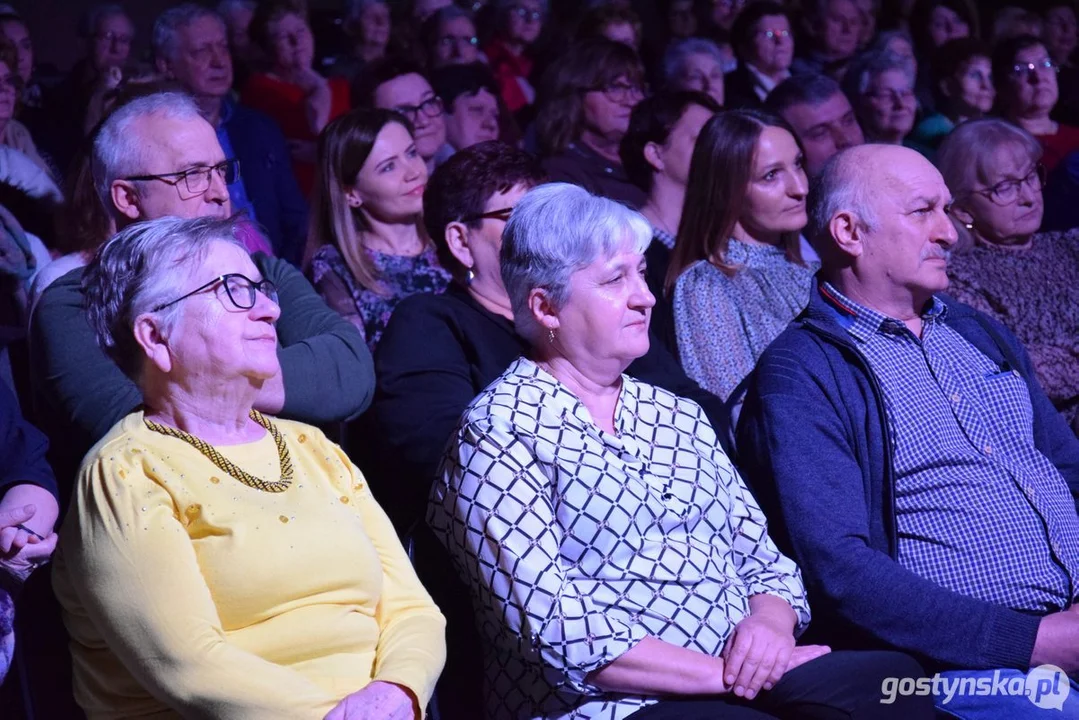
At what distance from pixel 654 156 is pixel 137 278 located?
239 cm

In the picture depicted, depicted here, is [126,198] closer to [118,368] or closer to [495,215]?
[118,368]

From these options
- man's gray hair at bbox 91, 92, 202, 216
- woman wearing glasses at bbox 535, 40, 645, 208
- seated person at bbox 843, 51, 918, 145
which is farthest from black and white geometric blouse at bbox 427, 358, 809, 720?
seated person at bbox 843, 51, 918, 145

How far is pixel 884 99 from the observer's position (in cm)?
541

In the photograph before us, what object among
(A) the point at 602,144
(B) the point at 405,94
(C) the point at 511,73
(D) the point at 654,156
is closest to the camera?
(D) the point at 654,156

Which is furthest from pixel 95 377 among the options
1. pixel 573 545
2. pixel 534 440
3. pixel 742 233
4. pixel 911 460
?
pixel 742 233

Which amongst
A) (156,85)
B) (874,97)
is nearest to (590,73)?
(874,97)

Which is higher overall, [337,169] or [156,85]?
[156,85]

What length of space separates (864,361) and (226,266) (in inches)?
50.8

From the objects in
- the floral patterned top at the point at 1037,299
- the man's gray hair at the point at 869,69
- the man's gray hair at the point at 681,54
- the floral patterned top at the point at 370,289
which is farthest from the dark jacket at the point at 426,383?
the man's gray hair at the point at 869,69

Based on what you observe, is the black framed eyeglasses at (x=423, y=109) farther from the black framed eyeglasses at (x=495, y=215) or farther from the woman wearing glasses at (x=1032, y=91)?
the woman wearing glasses at (x=1032, y=91)

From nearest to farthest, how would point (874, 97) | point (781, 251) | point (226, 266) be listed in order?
point (226, 266) < point (781, 251) < point (874, 97)

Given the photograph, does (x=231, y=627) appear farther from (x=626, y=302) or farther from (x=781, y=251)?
(x=781, y=251)

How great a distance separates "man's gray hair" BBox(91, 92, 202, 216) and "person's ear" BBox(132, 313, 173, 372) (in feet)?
2.39

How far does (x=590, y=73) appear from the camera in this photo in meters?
4.88
